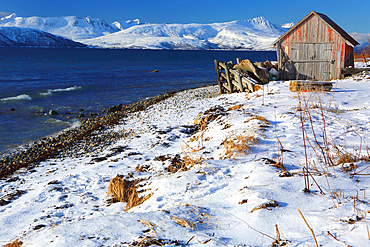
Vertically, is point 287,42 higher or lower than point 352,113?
higher

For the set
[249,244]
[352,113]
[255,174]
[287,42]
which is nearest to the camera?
[249,244]

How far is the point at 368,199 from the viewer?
8.58 ft

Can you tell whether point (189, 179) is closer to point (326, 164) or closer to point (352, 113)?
point (326, 164)

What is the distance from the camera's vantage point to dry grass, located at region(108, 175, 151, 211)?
156 inches

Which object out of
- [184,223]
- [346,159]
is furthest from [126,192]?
[346,159]

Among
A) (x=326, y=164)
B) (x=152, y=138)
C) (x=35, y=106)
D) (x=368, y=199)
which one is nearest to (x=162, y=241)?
(x=368, y=199)

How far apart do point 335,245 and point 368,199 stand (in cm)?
101

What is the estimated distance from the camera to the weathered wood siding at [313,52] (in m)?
15.1

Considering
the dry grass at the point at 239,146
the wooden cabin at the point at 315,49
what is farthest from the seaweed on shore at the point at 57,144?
the wooden cabin at the point at 315,49

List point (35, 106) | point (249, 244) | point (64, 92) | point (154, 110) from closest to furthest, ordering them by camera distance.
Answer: point (249, 244) < point (154, 110) < point (35, 106) < point (64, 92)

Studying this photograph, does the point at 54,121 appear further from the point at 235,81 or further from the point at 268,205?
the point at 268,205

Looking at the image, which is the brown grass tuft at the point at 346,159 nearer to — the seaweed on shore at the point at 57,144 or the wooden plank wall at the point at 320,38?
the seaweed on shore at the point at 57,144

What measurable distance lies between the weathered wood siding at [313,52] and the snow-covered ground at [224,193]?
8.76 metres

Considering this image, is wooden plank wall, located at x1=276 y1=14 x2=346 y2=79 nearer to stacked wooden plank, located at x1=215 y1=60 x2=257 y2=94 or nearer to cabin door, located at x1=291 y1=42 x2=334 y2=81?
cabin door, located at x1=291 y1=42 x2=334 y2=81
